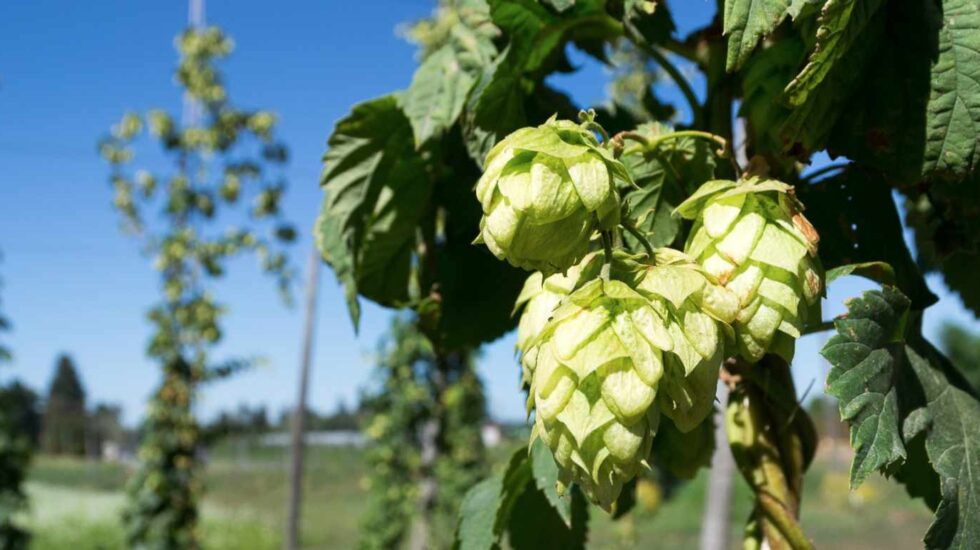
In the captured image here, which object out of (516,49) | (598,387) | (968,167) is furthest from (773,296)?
(516,49)

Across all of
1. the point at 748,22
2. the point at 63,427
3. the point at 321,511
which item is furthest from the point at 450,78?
the point at 63,427

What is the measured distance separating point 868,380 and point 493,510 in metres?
0.57

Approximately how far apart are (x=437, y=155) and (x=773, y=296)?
1.77 feet

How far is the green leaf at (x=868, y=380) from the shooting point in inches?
26.0

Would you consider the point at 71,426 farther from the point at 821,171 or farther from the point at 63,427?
the point at 821,171

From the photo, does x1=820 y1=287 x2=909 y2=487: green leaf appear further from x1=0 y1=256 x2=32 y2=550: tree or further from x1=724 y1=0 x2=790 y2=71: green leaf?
x1=0 y1=256 x2=32 y2=550: tree

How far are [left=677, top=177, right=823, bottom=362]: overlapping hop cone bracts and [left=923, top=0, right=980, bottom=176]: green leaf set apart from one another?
197 mm

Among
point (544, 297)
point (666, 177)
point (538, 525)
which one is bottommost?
point (538, 525)

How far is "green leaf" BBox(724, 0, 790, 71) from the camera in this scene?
2.36 ft

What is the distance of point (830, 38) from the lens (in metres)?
0.70

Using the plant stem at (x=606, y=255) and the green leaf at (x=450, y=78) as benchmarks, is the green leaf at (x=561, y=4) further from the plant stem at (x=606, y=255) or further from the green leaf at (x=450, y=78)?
the plant stem at (x=606, y=255)

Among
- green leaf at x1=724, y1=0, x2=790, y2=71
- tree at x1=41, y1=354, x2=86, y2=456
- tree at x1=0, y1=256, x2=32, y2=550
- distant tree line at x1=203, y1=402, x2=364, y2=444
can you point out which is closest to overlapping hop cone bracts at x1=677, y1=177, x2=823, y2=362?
green leaf at x1=724, y1=0, x2=790, y2=71

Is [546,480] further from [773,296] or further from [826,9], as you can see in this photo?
[826,9]

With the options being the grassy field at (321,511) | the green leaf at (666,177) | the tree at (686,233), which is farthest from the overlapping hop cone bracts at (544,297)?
the grassy field at (321,511)
